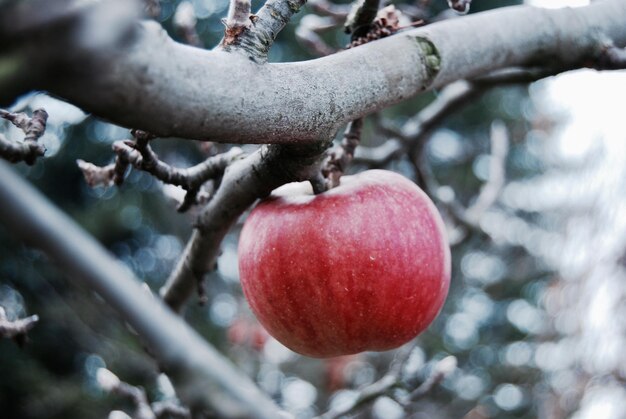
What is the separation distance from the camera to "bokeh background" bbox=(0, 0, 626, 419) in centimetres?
258

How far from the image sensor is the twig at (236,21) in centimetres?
52

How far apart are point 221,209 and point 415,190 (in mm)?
274

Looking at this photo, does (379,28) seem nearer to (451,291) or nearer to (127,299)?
(127,299)

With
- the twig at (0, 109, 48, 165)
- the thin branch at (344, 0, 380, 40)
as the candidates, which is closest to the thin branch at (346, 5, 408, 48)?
the thin branch at (344, 0, 380, 40)

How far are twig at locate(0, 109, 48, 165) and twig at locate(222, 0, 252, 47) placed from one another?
0.78 ft

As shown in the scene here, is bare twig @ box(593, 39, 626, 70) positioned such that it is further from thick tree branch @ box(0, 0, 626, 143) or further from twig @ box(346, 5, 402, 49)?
twig @ box(346, 5, 402, 49)

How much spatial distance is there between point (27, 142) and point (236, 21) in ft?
0.86

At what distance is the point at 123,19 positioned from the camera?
204 mm

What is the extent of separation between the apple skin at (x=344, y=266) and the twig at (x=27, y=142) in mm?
287

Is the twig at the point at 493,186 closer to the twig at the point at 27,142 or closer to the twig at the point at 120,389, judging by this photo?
the twig at the point at 120,389

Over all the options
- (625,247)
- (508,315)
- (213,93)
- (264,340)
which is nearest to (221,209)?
(213,93)

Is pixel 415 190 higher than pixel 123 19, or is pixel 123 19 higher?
pixel 123 19

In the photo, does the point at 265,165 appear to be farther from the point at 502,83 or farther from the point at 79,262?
the point at 502,83

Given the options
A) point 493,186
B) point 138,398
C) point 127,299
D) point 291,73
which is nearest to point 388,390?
point 138,398
